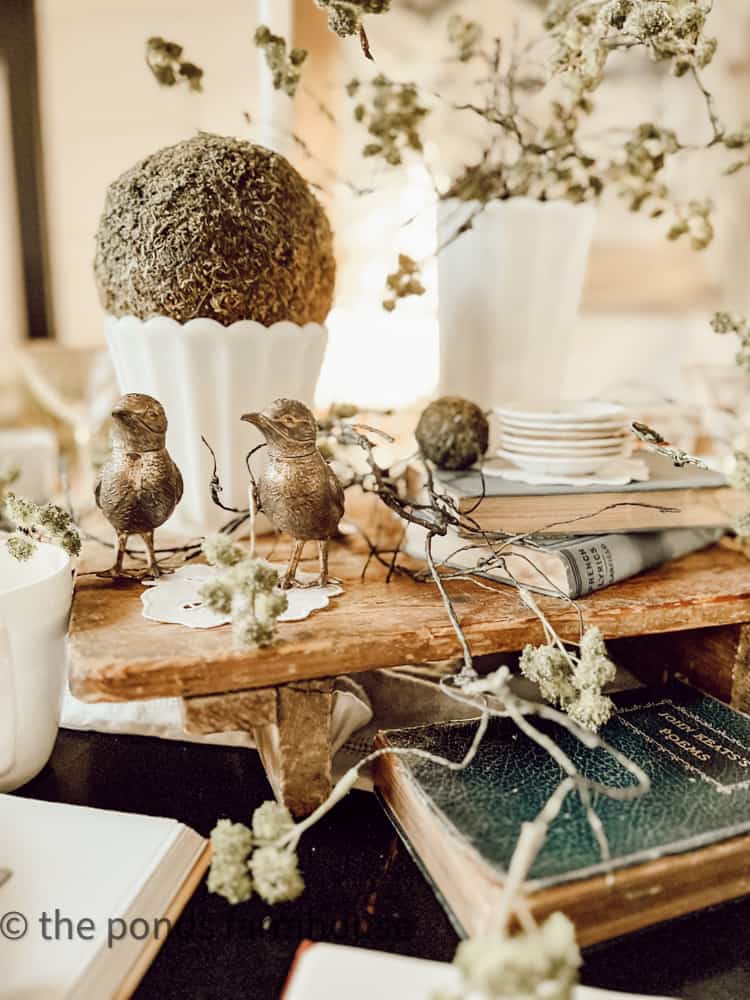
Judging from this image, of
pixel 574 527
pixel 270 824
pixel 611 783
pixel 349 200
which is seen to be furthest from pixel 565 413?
pixel 349 200

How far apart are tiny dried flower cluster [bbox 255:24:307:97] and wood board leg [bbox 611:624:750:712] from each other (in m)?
0.65

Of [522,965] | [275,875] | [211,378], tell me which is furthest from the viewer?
[211,378]

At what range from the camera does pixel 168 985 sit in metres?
0.43

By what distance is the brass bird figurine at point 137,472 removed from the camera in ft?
1.89

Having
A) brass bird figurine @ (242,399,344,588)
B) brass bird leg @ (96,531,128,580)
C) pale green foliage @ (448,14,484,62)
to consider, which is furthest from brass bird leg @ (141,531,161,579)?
pale green foliage @ (448,14,484,62)

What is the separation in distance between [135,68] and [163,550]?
14.9 ft

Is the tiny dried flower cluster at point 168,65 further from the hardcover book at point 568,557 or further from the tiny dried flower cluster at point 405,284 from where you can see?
the hardcover book at point 568,557

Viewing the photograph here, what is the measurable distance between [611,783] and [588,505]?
242mm

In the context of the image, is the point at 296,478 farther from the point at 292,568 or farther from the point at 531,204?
the point at 531,204

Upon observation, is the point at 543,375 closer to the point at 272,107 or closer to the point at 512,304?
the point at 512,304

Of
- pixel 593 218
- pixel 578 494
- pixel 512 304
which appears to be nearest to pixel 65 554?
pixel 578 494

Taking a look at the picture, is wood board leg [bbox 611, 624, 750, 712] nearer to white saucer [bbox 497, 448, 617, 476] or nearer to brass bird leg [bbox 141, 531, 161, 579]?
white saucer [bbox 497, 448, 617, 476]

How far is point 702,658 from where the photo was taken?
0.69m

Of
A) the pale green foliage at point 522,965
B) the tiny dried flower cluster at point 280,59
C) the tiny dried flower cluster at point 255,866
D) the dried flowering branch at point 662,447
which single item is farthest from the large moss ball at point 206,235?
the pale green foliage at point 522,965
